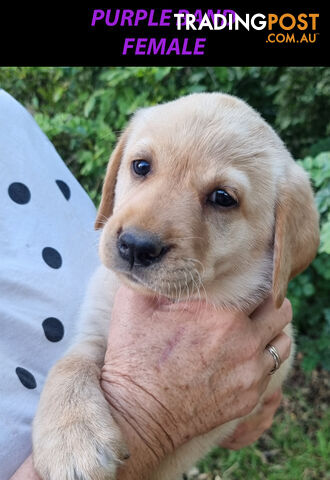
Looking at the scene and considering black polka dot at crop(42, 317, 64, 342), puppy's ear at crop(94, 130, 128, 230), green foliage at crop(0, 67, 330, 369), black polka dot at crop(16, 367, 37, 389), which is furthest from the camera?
green foliage at crop(0, 67, 330, 369)

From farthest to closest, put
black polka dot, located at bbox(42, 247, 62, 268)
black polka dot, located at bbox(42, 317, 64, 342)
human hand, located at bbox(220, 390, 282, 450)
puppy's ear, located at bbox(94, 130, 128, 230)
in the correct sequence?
human hand, located at bbox(220, 390, 282, 450), puppy's ear, located at bbox(94, 130, 128, 230), black polka dot, located at bbox(42, 247, 62, 268), black polka dot, located at bbox(42, 317, 64, 342)

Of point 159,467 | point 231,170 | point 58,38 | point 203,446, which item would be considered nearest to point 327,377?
point 203,446

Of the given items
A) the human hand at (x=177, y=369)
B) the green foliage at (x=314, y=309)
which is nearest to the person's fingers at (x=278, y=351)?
the human hand at (x=177, y=369)

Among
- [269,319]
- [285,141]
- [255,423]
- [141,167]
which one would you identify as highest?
[285,141]

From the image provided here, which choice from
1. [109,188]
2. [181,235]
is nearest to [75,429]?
[181,235]

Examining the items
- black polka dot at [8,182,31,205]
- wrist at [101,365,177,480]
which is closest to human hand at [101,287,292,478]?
wrist at [101,365,177,480]

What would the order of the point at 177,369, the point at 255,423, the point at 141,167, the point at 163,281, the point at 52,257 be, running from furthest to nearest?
the point at 255,423 < the point at 52,257 < the point at 141,167 < the point at 177,369 < the point at 163,281

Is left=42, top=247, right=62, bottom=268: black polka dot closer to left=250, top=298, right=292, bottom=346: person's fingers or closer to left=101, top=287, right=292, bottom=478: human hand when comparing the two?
Answer: left=101, top=287, right=292, bottom=478: human hand

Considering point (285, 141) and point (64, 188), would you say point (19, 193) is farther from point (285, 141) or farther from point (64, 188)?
point (285, 141)
